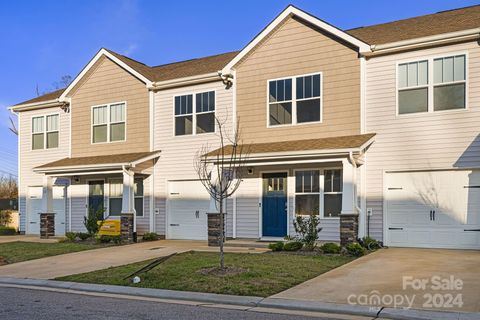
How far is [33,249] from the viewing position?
55.8 ft

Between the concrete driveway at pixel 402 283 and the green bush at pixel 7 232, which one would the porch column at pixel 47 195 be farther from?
the concrete driveway at pixel 402 283

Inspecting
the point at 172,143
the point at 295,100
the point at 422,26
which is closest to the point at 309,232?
the point at 295,100

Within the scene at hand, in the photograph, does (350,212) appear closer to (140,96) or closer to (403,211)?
(403,211)

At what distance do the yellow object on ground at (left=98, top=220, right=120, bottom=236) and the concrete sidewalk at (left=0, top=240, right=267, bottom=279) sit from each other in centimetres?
148

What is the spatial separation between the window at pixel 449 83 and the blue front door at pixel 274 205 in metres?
5.45

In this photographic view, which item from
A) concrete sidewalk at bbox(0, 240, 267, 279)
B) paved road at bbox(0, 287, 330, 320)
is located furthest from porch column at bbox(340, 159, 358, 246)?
paved road at bbox(0, 287, 330, 320)

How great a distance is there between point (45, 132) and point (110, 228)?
6671 mm

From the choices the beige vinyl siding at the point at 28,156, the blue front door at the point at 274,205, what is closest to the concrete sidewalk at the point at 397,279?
the blue front door at the point at 274,205

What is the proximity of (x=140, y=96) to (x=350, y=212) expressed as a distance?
1013 centimetres

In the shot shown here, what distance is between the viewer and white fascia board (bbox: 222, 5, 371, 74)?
15.8 metres

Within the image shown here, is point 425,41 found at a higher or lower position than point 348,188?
higher

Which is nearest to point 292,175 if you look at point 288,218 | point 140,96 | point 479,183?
point 288,218

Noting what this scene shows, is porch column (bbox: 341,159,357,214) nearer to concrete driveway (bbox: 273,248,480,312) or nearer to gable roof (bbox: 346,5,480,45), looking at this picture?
concrete driveway (bbox: 273,248,480,312)

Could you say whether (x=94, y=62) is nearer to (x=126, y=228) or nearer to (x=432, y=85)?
(x=126, y=228)
